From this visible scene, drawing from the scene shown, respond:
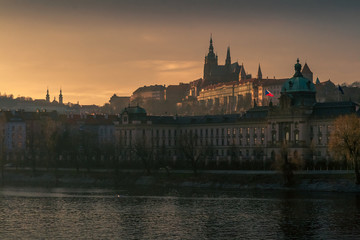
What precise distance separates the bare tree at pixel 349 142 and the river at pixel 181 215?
10.8 m

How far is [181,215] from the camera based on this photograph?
9412 cm

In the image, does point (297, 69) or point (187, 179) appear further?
point (297, 69)

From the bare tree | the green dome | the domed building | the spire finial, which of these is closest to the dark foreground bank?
the bare tree

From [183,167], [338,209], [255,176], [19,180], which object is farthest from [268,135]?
[338,209]

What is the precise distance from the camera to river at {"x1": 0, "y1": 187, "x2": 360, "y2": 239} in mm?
78188

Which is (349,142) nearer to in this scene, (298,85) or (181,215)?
(181,215)

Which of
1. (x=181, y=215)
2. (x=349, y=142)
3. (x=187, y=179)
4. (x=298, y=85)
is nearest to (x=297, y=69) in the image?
(x=298, y=85)

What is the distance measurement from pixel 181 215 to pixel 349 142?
47.1m

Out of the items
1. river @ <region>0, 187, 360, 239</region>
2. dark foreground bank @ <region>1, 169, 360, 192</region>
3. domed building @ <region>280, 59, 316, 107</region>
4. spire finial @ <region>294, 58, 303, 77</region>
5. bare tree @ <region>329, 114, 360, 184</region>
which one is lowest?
river @ <region>0, 187, 360, 239</region>

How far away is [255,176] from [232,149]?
56.7 metres

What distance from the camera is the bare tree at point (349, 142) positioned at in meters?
127

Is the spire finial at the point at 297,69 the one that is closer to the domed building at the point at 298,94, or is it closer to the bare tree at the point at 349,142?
the domed building at the point at 298,94

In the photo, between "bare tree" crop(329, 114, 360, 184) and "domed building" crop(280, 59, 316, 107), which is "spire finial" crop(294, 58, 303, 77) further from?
"bare tree" crop(329, 114, 360, 184)

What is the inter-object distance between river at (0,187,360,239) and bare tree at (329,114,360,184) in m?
10.8
